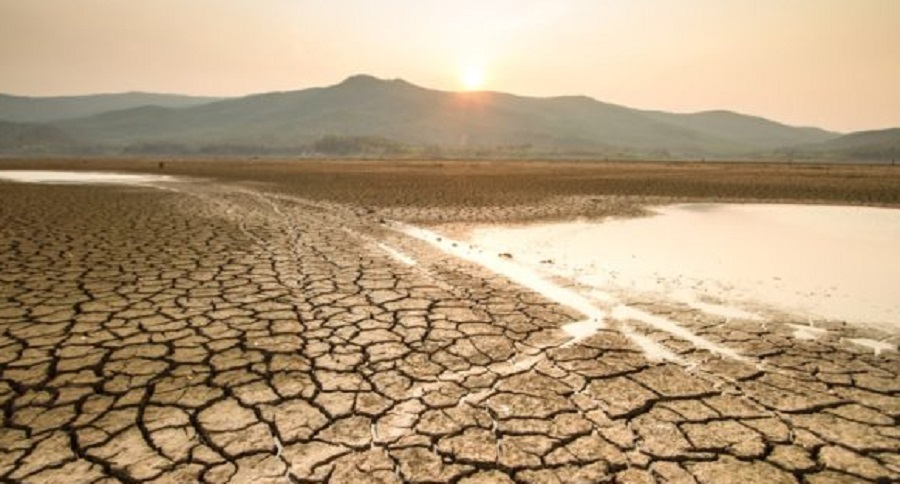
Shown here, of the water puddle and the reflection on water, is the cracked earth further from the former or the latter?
the water puddle

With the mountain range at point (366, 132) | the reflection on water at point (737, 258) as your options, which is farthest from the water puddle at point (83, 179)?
the mountain range at point (366, 132)

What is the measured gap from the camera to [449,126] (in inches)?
6786

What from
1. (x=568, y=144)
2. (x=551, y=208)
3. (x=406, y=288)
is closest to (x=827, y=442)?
(x=406, y=288)

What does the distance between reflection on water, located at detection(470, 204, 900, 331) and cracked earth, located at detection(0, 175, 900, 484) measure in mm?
842

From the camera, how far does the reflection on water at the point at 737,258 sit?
550cm

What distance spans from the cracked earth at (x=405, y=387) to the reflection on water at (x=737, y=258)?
84cm

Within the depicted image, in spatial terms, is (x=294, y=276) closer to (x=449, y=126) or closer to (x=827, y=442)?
(x=827, y=442)

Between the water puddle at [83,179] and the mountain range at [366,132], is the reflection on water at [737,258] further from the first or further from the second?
the mountain range at [366,132]

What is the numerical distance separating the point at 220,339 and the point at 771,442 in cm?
391

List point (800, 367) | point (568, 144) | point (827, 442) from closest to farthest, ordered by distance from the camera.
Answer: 1. point (827, 442)
2. point (800, 367)
3. point (568, 144)

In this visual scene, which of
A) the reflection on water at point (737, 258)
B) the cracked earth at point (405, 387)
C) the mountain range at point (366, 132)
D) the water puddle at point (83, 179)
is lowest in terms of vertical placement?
the cracked earth at point (405, 387)

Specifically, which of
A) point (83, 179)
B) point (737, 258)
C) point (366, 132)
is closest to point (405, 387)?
point (737, 258)

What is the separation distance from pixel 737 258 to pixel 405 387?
20.7ft

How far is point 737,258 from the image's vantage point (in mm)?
7566
